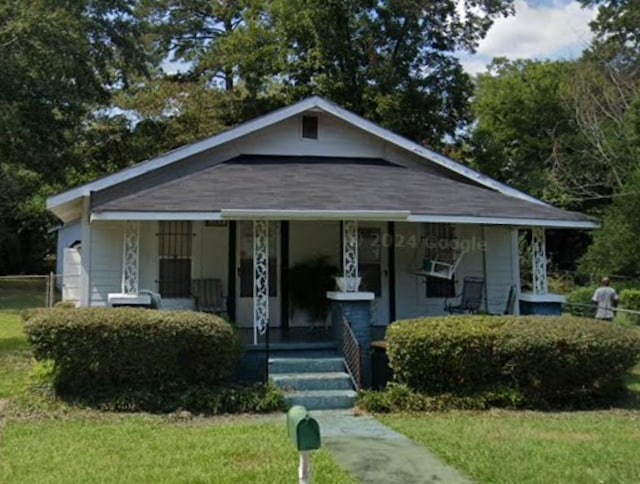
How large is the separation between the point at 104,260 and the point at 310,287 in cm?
375

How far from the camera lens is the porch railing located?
9.51 meters

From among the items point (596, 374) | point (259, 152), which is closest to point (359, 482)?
point (596, 374)

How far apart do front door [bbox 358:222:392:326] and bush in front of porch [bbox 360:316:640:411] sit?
3674 millimetres

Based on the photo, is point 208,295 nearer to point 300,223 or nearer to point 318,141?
point 300,223

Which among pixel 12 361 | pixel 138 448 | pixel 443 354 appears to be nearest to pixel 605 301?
pixel 443 354

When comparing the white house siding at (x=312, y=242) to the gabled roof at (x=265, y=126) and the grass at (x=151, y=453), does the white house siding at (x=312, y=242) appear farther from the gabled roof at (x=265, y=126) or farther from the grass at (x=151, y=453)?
the grass at (x=151, y=453)

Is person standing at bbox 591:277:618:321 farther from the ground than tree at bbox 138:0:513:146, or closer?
closer

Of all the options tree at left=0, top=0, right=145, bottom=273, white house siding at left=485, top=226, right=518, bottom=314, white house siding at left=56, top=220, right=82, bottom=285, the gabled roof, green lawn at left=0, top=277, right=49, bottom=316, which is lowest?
green lawn at left=0, top=277, right=49, bottom=316

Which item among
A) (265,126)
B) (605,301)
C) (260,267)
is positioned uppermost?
(265,126)

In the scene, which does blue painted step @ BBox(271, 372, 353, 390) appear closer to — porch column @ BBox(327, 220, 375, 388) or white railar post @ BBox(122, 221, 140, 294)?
porch column @ BBox(327, 220, 375, 388)

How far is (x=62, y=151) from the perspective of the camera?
2392cm

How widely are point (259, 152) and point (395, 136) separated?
2.84 meters

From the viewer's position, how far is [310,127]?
1395 centimetres

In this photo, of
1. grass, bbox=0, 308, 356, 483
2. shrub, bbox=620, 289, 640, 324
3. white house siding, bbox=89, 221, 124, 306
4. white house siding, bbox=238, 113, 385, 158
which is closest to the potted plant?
white house siding, bbox=238, 113, 385, 158
